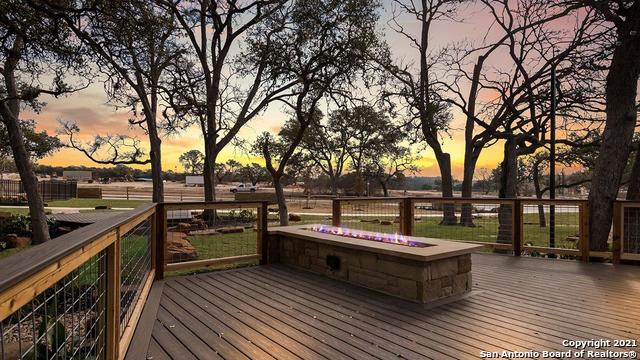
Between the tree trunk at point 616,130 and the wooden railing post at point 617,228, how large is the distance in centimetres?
104

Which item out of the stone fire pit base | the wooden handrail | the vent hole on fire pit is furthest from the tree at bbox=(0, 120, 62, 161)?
the wooden handrail

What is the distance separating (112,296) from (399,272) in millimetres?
2961

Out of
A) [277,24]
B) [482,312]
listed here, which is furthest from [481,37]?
[482,312]

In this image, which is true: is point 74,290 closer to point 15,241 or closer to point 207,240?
point 207,240

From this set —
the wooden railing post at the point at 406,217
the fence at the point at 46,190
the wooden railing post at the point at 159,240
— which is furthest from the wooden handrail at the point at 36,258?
the fence at the point at 46,190

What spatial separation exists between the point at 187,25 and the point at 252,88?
11.0 ft

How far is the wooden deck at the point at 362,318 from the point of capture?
3.06 metres

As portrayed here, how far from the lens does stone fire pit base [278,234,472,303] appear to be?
4.19 meters

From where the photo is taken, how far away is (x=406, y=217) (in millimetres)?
7664

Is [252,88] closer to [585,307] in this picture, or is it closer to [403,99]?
[403,99]

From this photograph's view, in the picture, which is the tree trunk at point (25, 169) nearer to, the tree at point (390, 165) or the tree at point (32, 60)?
the tree at point (32, 60)

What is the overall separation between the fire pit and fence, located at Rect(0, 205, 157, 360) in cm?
226

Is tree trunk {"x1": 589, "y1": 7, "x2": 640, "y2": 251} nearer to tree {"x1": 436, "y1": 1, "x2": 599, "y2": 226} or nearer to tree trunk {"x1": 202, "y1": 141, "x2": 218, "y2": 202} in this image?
tree {"x1": 436, "y1": 1, "x2": 599, "y2": 226}

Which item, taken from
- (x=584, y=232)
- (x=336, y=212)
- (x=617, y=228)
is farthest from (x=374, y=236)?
(x=617, y=228)
